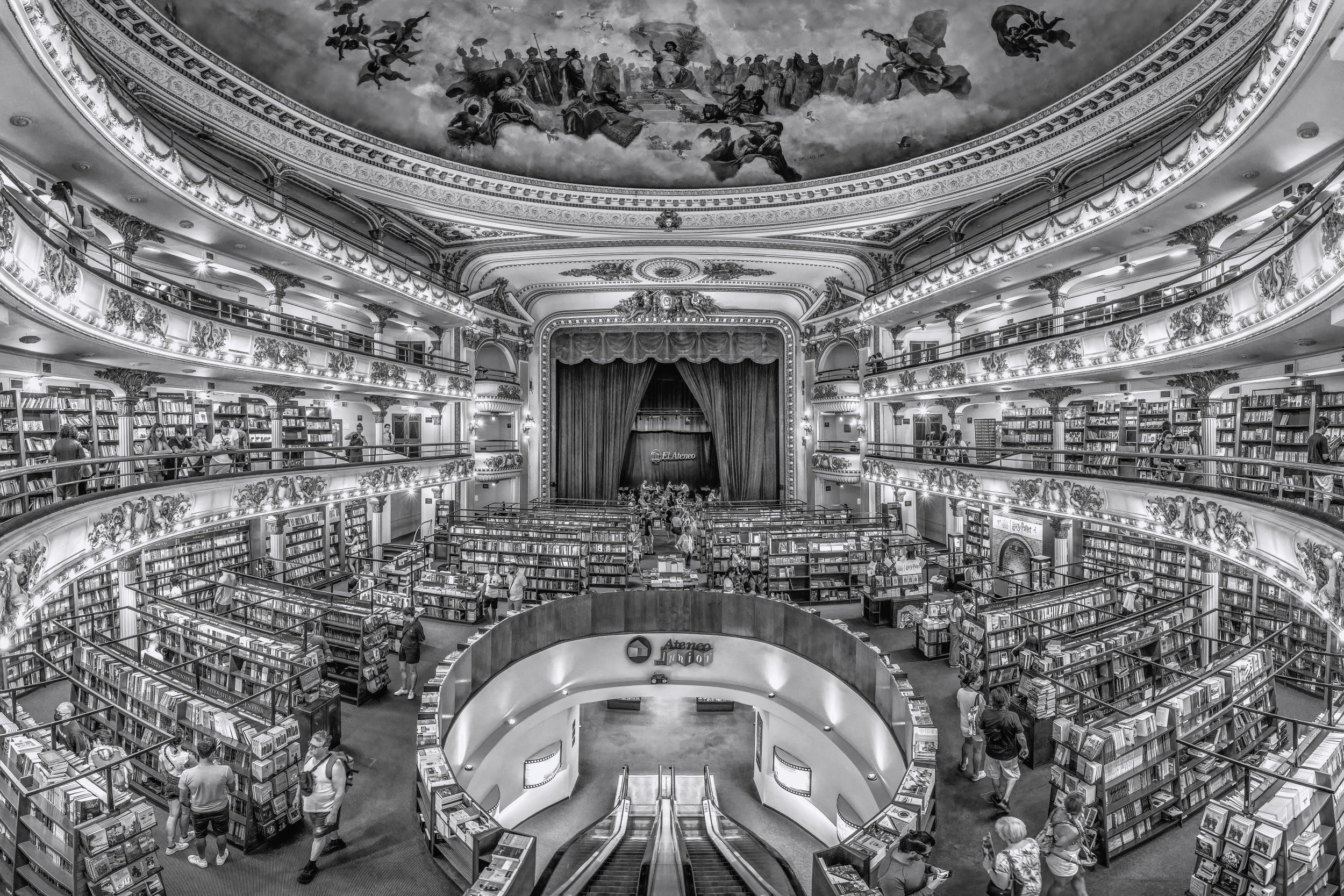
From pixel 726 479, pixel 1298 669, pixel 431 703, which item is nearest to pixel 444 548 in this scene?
pixel 431 703

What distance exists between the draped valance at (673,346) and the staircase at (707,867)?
16.2m

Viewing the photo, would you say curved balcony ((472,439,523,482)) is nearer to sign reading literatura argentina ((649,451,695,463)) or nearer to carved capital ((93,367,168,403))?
sign reading literatura argentina ((649,451,695,463))

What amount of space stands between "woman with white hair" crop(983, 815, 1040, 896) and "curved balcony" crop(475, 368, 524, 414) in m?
17.7

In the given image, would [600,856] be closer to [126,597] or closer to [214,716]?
[214,716]

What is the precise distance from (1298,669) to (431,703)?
501 inches

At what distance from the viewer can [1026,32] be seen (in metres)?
12.3

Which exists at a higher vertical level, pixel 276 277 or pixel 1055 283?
pixel 276 277

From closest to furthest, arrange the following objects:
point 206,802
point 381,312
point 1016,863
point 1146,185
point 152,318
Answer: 1. point 1016,863
2. point 206,802
3. point 152,318
4. point 1146,185
5. point 381,312

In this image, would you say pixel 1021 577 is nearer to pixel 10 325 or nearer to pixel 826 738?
pixel 826 738

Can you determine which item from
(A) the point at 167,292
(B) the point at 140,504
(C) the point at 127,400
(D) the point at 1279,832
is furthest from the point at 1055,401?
(C) the point at 127,400

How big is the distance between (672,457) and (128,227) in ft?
61.2

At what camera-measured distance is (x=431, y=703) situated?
777 centimetres

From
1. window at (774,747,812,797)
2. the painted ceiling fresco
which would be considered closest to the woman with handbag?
window at (774,747,812,797)

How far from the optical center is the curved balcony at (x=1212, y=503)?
5652 millimetres
